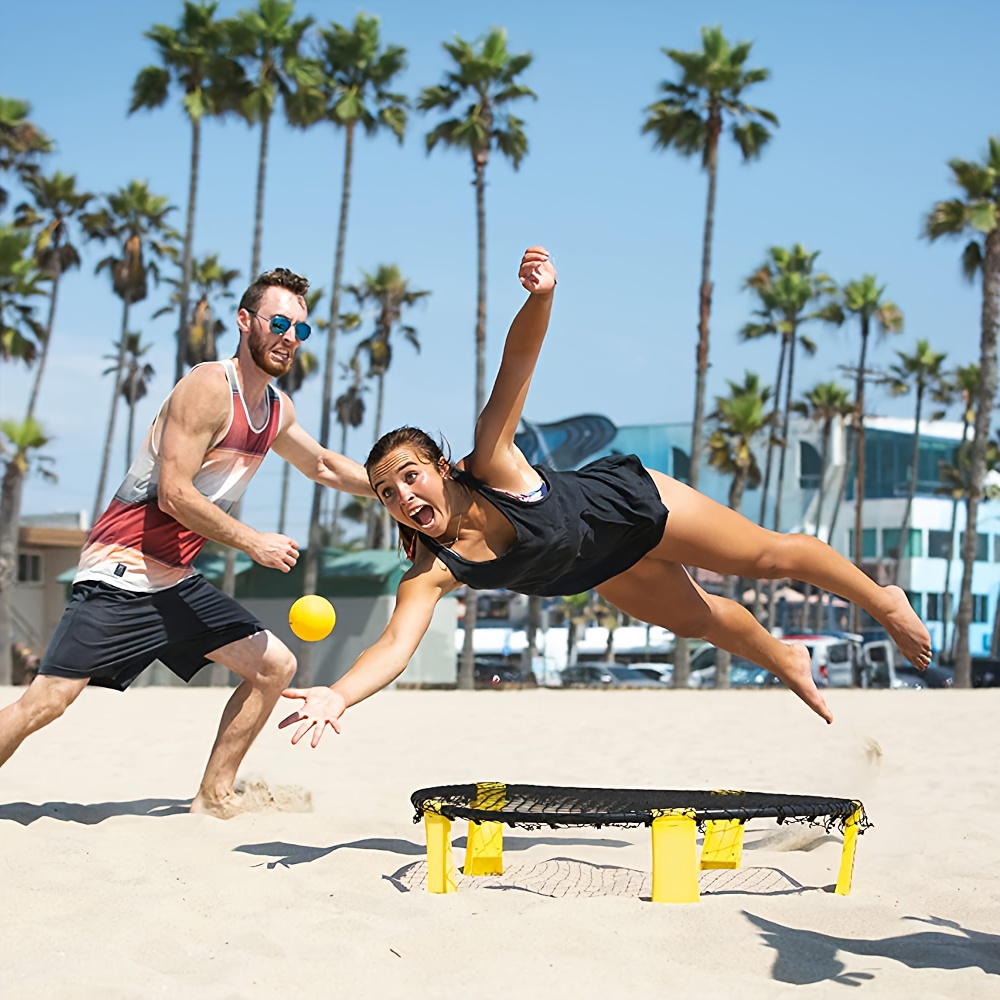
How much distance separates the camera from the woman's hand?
381 cm

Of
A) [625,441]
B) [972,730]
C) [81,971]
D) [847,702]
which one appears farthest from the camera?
[625,441]

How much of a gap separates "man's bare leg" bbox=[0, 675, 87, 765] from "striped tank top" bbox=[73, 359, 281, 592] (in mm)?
465

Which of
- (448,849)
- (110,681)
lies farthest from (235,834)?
(448,849)

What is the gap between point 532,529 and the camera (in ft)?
13.2

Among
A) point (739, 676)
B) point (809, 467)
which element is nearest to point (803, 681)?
point (739, 676)

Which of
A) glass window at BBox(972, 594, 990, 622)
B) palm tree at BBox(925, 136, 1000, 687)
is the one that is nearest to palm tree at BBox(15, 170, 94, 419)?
palm tree at BBox(925, 136, 1000, 687)

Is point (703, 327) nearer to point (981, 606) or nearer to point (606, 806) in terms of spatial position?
point (606, 806)

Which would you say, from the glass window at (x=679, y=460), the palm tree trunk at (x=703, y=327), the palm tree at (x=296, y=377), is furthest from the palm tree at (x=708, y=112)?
the glass window at (x=679, y=460)

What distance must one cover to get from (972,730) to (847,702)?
5.17 metres

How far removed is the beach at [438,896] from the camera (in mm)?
3051

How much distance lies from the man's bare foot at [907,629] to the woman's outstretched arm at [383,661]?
1722 mm

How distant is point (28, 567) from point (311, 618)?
3141 centimetres

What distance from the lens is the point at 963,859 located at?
4867 millimetres

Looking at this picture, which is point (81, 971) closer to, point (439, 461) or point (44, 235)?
point (439, 461)
